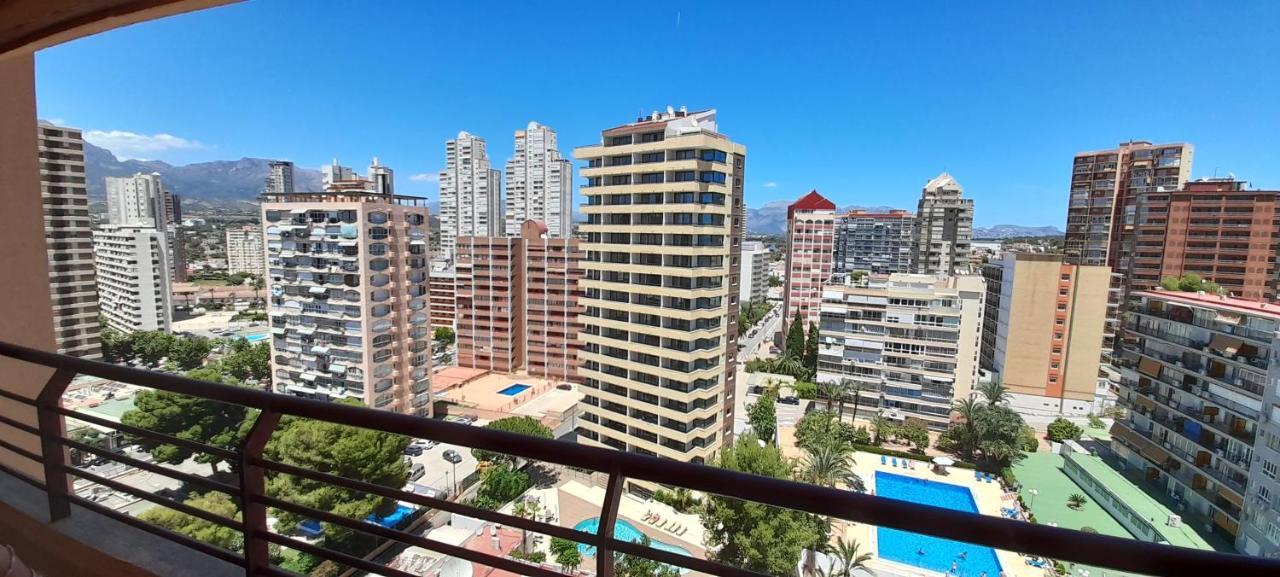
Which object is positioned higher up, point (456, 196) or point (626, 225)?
point (456, 196)

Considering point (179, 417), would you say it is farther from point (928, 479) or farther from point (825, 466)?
point (928, 479)

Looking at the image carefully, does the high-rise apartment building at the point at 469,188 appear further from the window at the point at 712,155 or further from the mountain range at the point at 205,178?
the window at the point at 712,155

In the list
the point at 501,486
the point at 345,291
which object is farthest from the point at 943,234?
the point at 345,291

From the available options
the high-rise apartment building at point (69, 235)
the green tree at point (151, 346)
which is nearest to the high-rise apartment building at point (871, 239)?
the green tree at point (151, 346)

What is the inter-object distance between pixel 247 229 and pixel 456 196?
15673 mm

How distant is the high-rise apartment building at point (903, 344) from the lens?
15.5 metres

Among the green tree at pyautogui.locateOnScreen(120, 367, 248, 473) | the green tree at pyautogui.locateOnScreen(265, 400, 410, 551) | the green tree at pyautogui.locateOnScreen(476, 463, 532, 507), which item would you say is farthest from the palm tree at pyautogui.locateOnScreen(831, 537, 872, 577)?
the green tree at pyautogui.locateOnScreen(120, 367, 248, 473)

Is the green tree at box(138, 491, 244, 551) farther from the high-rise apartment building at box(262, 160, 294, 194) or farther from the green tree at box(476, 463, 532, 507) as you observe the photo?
the high-rise apartment building at box(262, 160, 294, 194)

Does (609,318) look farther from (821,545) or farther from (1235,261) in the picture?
(1235,261)

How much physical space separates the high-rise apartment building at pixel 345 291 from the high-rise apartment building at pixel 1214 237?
27973 millimetres

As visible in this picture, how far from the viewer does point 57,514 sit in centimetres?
125

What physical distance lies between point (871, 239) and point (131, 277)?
44.0 m

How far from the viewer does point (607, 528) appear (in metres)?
0.72

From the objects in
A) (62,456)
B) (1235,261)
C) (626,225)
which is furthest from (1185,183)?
(62,456)
